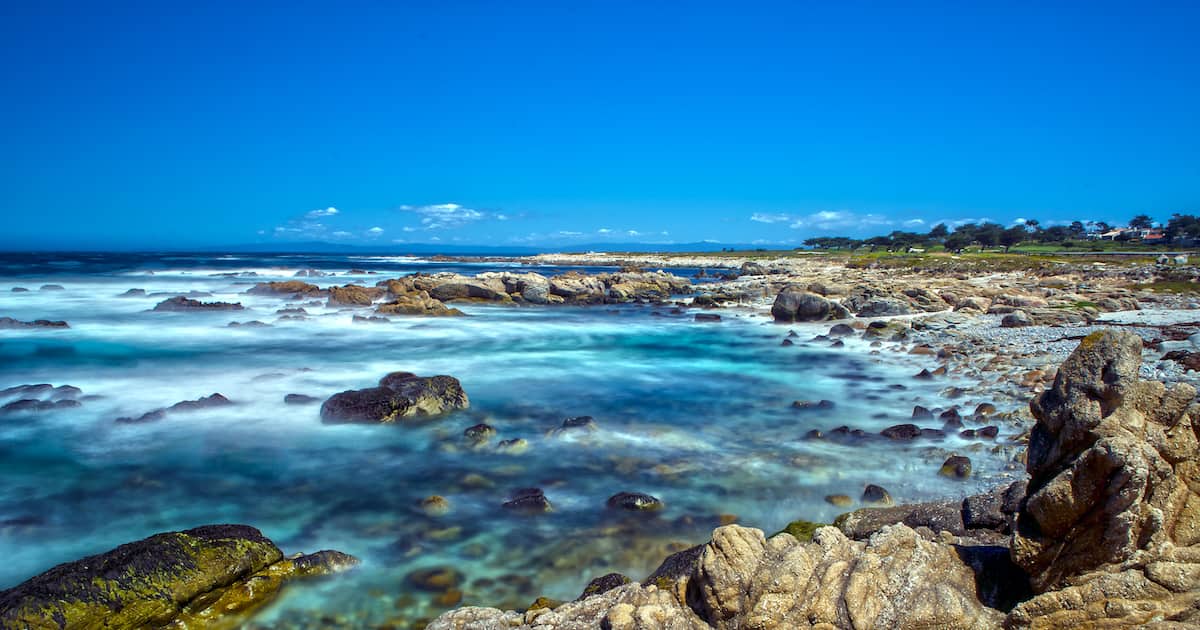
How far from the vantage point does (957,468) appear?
9.59 meters

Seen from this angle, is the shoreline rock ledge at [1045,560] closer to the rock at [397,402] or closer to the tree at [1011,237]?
the rock at [397,402]

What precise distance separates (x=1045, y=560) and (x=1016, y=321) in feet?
73.5

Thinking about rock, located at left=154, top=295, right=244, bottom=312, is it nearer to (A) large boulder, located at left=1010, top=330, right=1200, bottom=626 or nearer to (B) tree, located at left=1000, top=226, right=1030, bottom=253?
(A) large boulder, located at left=1010, top=330, right=1200, bottom=626

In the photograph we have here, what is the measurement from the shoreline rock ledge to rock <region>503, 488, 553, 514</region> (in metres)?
3.75

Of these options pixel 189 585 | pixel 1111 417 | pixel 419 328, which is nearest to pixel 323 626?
pixel 189 585

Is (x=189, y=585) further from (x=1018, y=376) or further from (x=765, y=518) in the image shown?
(x=1018, y=376)

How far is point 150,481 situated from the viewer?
1023 centimetres

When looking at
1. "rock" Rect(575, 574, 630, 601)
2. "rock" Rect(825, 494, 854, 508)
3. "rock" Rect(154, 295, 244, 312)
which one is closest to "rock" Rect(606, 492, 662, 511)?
"rock" Rect(575, 574, 630, 601)

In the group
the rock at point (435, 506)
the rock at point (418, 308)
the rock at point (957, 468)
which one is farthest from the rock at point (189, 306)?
the rock at point (957, 468)

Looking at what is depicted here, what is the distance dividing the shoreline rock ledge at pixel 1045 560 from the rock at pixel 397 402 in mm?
8814

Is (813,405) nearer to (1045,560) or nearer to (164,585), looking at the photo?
(1045,560)

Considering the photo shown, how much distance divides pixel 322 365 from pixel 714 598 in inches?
720

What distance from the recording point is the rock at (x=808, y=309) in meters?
29.7

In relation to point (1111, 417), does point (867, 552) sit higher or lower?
lower
